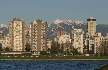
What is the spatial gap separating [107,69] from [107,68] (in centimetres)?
19

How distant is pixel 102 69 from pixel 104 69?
0.82ft

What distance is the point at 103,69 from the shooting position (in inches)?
2298

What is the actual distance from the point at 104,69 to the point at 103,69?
0.13 metres

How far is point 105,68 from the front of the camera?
58438mm

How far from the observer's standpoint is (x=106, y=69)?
Result: 58219mm

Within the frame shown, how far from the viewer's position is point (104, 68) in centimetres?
5850

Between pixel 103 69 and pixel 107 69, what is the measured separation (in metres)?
0.48

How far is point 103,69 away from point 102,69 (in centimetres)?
13

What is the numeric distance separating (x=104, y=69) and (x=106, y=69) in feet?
0.78

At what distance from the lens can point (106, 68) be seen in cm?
5838

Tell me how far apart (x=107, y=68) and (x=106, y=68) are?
0.38 ft

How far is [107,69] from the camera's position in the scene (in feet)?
191

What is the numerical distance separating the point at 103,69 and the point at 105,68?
0.88ft

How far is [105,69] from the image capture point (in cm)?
5828
